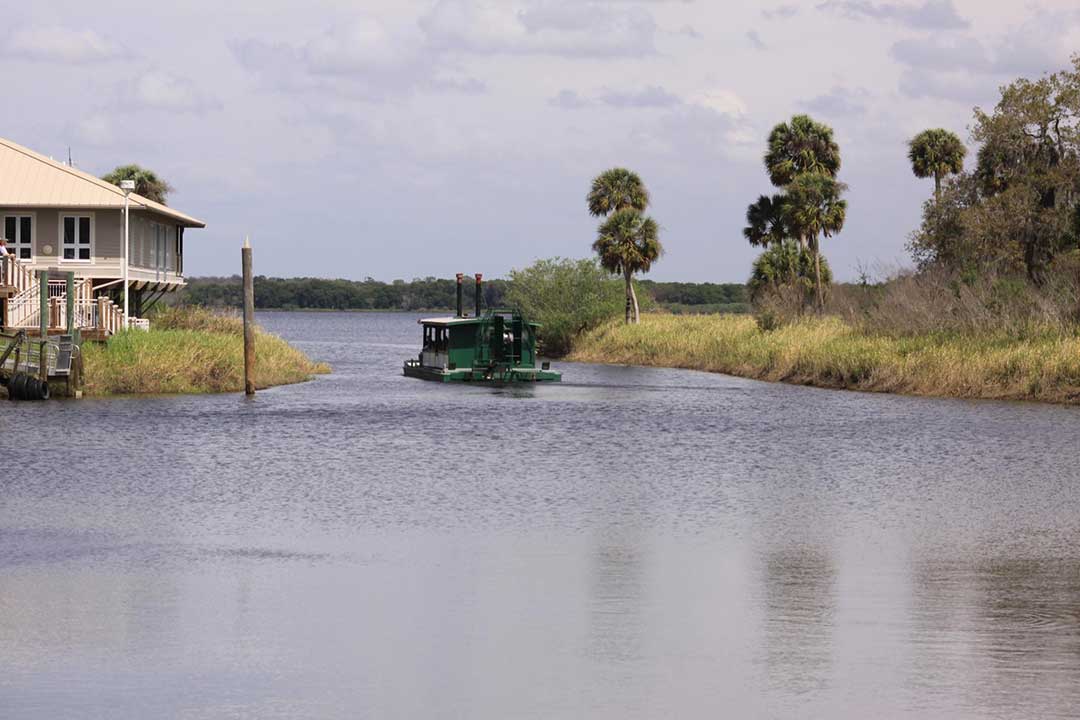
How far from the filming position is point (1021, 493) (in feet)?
75.9

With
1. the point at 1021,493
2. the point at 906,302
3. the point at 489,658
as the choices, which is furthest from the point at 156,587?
the point at 906,302

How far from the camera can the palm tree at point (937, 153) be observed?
256 ft

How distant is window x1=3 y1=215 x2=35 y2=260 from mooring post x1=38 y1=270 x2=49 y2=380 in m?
9.94

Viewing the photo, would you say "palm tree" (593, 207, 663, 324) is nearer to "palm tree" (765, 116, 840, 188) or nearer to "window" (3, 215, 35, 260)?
"palm tree" (765, 116, 840, 188)

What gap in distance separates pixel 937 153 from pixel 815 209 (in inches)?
316

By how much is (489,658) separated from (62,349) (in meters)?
32.7

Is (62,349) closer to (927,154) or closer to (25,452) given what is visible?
(25,452)

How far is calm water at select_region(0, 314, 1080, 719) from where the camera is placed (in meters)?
10.1

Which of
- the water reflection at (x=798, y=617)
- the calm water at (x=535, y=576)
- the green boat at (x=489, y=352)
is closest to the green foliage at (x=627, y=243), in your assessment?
the green boat at (x=489, y=352)

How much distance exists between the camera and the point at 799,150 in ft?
271

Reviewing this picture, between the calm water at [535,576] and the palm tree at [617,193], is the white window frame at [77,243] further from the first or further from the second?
the palm tree at [617,193]

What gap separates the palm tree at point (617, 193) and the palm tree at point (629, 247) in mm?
2294

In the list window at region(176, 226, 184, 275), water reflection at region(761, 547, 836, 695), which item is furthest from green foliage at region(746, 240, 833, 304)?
water reflection at region(761, 547, 836, 695)

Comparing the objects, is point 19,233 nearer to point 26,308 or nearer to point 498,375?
point 26,308
